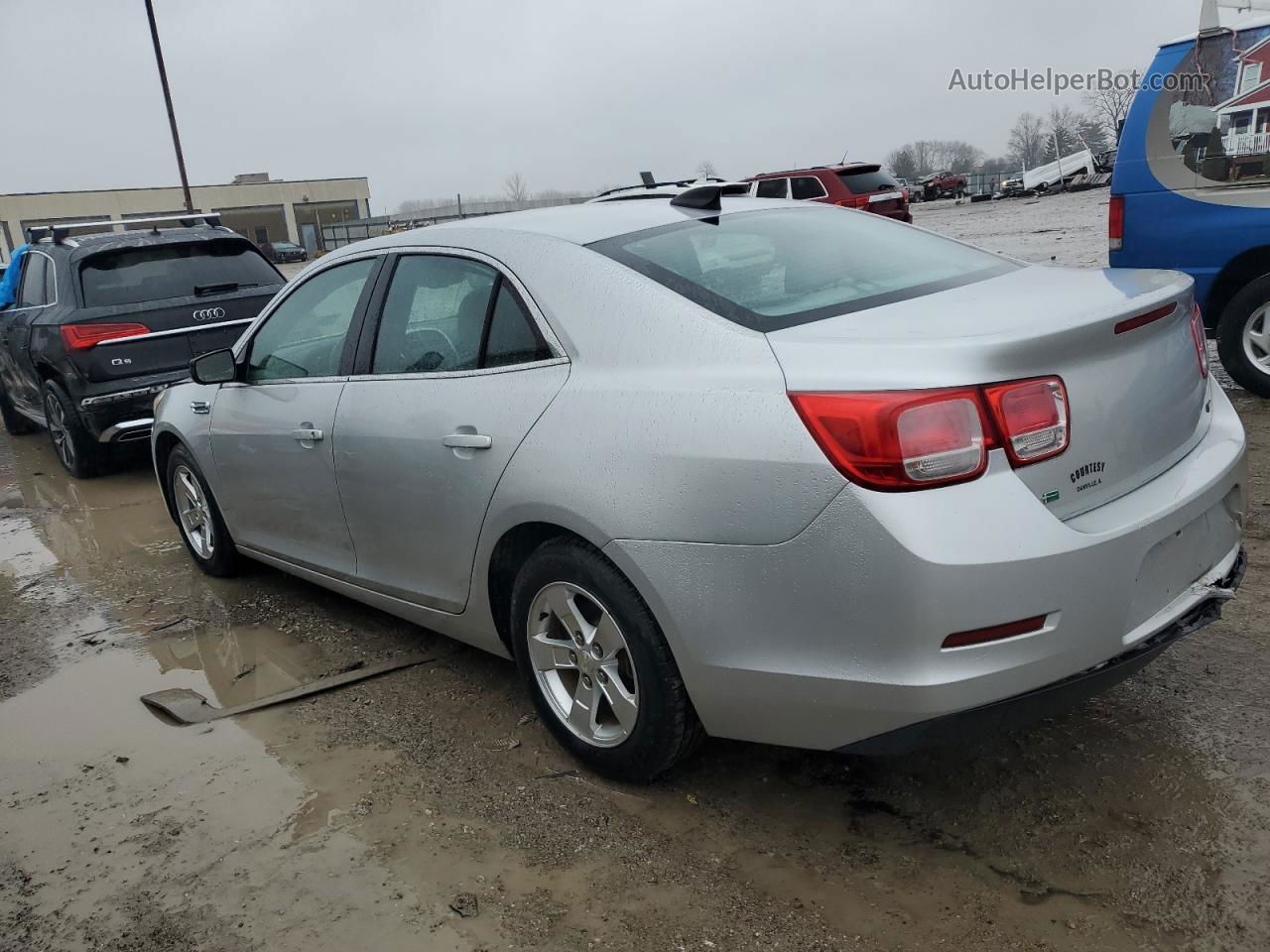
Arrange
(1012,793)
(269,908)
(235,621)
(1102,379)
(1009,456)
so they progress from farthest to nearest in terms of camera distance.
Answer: (235,621), (1012,793), (269,908), (1102,379), (1009,456)

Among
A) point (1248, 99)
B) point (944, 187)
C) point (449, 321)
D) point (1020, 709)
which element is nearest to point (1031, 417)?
point (1020, 709)

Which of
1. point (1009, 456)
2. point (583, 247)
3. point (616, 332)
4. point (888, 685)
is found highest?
point (583, 247)

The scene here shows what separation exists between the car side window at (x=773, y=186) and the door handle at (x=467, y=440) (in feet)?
60.7

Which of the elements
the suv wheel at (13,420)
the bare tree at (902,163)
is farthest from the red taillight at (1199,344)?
the bare tree at (902,163)

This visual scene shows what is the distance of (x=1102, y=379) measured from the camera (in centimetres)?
242

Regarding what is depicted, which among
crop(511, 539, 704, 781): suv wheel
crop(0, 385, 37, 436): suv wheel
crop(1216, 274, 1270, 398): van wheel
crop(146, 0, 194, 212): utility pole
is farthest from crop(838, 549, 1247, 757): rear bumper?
crop(146, 0, 194, 212): utility pole

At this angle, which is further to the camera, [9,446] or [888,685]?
[9,446]

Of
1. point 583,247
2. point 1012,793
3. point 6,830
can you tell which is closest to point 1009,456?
point 1012,793

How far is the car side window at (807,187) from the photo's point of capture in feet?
67.2

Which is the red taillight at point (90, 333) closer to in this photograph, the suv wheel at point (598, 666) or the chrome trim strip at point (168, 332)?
the chrome trim strip at point (168, 332)

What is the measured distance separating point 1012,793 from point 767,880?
74cm

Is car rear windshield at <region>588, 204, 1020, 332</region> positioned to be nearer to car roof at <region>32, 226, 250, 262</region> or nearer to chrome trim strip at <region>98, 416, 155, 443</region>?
chrome trim strip at <region>98, 416, 155, 443</region>

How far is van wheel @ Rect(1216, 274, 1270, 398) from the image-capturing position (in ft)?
20.4

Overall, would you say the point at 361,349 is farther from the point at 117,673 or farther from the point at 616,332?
the point at 117,673
